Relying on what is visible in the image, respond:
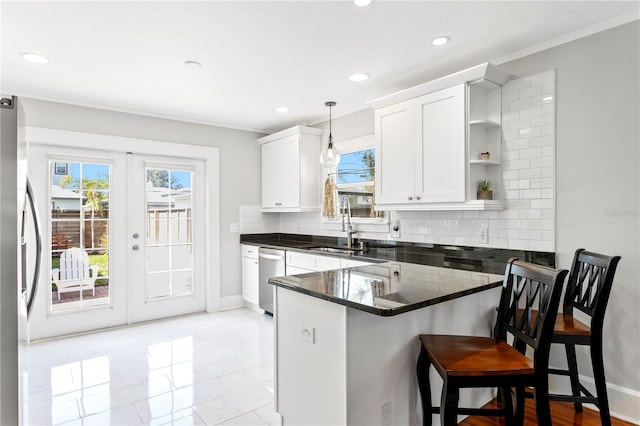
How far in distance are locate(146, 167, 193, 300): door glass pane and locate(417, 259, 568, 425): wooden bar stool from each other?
3590 mm

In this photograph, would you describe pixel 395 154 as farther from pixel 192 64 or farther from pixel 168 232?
pixel 168 232

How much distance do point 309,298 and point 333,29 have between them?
1.68m

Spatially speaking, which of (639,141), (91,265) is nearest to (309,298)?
(639,141)

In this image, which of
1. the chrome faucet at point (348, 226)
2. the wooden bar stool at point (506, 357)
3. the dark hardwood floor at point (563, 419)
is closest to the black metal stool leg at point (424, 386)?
the wooden bar stool at point (506, 357)

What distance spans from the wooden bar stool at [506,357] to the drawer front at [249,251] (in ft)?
10.4

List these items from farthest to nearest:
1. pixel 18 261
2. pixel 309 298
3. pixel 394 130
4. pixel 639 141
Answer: pixel 394 130
pixel 639 141
pixel 309 298
pixel 18 261

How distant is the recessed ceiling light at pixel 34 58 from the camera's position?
107 inches

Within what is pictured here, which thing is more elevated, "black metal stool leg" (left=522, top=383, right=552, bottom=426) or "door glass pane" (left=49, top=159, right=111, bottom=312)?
"door glass pane" (left=49, top=159, right=111, bottom=312)

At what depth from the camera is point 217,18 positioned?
2230mm

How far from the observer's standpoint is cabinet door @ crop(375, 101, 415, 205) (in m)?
3.16

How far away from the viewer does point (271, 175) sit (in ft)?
16.4

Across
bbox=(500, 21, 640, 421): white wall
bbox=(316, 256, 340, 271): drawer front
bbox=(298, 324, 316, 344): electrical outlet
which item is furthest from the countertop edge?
bbox=(316, 256, 340, 271): drawer front

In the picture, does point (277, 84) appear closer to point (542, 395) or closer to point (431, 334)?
point (431, 334)

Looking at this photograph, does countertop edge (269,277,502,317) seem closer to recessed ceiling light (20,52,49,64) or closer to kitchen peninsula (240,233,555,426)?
kitchen peninsula (240,233,555,426)
